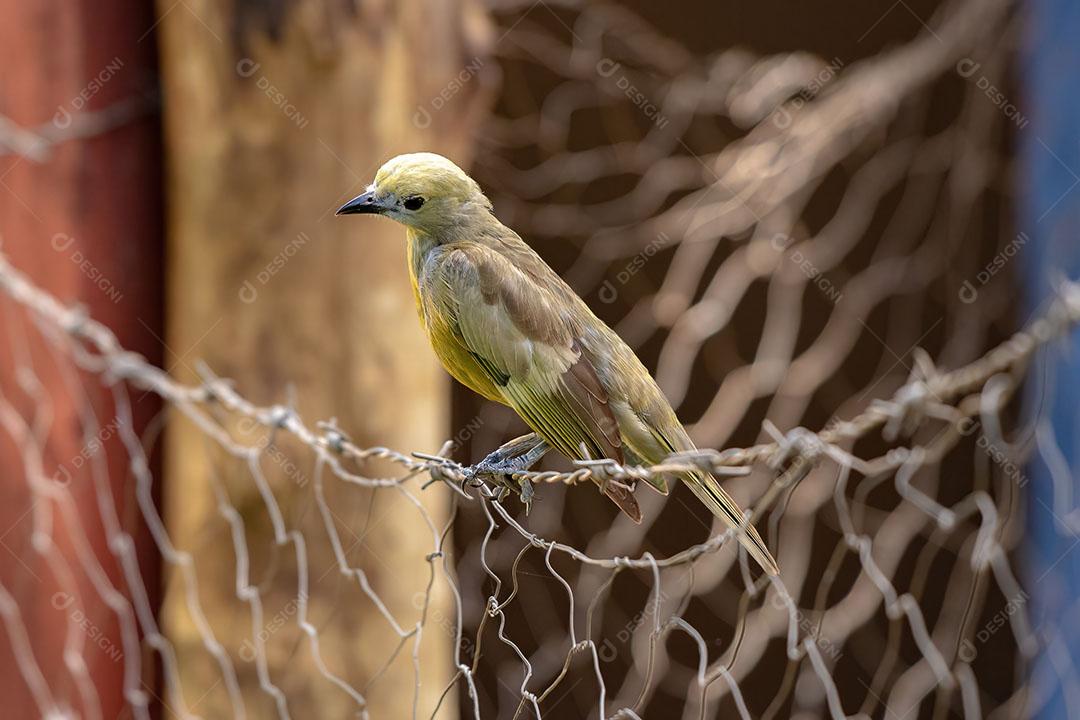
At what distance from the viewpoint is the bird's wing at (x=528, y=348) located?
2336mm

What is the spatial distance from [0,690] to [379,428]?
123cm

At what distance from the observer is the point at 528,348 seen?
239 centimetres

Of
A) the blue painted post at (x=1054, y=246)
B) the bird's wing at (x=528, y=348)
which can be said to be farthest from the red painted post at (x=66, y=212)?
the blue painted post at (x=1054, y=246)

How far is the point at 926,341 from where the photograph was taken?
4.43 metres

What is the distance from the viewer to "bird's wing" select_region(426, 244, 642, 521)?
234 cm

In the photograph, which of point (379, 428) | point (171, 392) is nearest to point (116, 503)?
point (379, 428)

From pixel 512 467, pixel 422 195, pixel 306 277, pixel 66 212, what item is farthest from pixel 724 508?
pixel 66 212

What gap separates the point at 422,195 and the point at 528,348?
38 cm

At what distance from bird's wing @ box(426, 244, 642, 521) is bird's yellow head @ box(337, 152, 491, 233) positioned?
0.36ft

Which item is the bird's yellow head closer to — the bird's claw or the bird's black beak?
the bird's black beak

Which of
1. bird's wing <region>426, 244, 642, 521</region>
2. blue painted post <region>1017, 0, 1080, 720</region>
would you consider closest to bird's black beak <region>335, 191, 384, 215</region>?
bird's wing <region>426, 244, 642, 521</region>

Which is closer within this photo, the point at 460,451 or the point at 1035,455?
the point at 1035,455

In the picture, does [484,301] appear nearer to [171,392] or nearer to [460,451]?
[171,392]

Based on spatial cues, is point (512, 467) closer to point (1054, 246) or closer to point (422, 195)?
point (422, 195)
